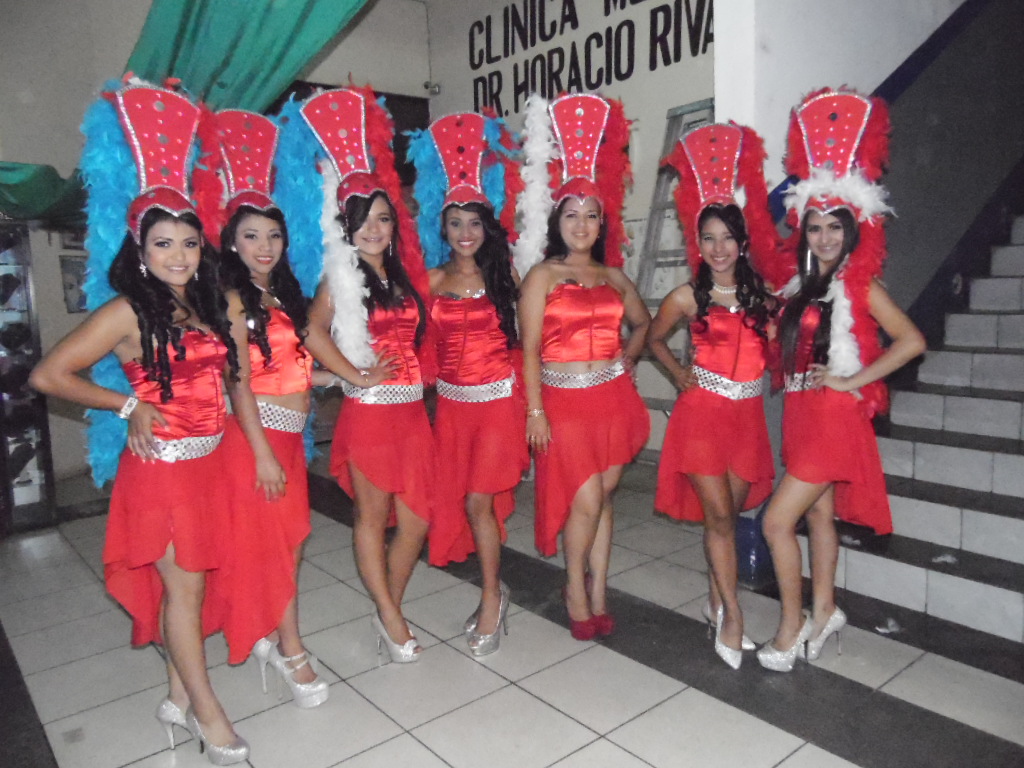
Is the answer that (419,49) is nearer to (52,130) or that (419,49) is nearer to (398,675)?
(52,130)

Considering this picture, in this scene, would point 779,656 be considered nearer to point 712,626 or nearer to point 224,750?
point 712,626

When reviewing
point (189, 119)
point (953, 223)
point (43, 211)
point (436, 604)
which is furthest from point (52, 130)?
point (953, 223)

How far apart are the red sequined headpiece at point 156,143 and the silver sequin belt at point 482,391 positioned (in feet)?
3.33

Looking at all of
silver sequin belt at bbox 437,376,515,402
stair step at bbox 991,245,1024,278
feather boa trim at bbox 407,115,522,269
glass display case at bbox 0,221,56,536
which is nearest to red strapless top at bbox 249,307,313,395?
silver sequin belt at bbox 437,376,515,402

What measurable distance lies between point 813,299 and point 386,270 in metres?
1.36

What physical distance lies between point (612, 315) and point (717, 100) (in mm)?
1215

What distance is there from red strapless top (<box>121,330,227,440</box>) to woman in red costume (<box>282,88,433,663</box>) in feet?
1.20

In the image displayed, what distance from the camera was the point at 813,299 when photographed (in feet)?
7.72

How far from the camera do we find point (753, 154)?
8.29ft

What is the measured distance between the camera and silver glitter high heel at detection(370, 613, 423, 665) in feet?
8.49

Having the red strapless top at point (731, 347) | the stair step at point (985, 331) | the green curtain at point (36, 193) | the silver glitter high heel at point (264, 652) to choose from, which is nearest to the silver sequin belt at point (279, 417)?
the silver glitter high heel at point (264, 652)

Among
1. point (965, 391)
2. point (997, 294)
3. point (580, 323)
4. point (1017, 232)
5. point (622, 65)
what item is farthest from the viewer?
point (622, 65)

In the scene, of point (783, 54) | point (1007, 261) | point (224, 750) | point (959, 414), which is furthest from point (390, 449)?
point (1007, 261)

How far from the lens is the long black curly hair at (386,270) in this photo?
238 cm
